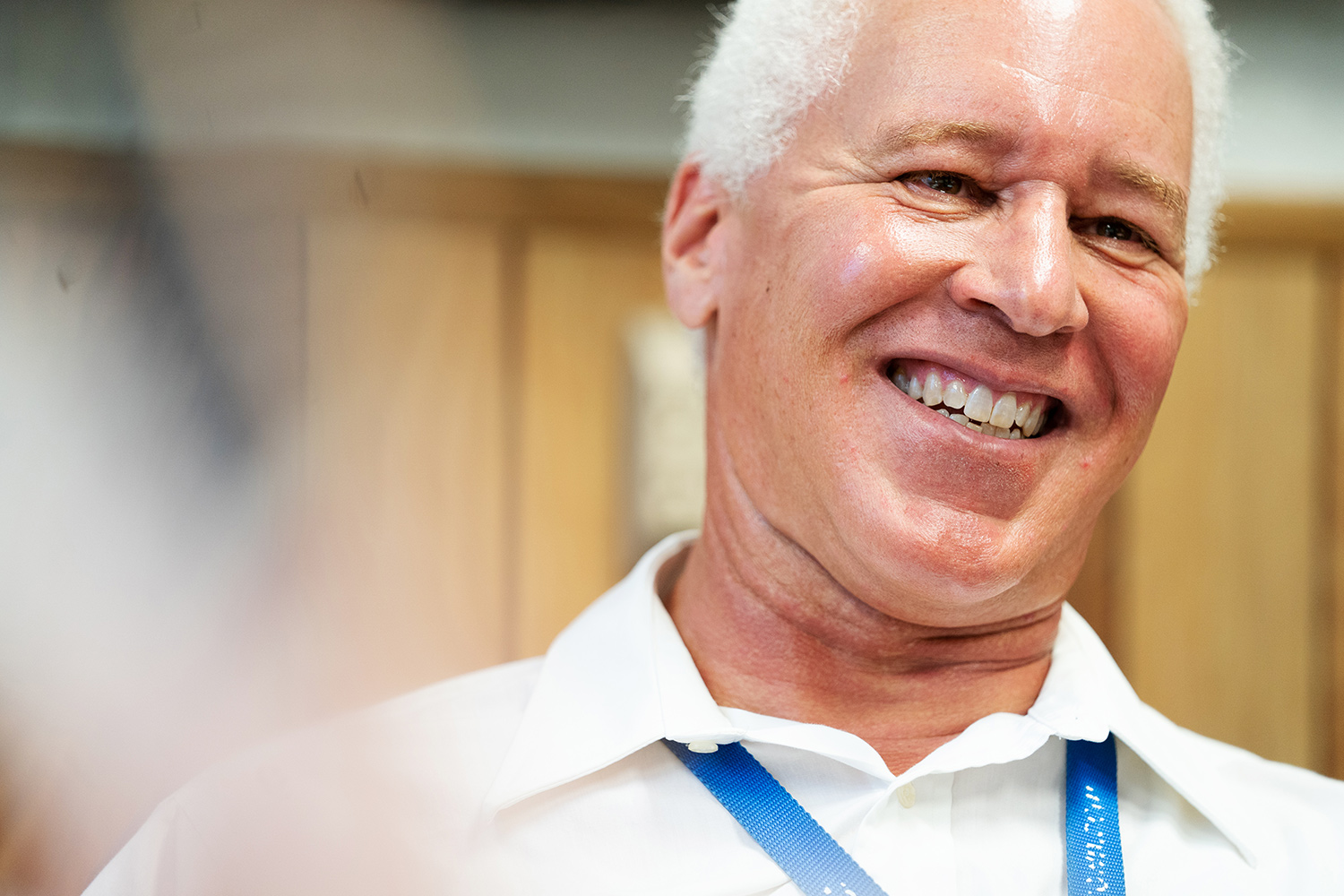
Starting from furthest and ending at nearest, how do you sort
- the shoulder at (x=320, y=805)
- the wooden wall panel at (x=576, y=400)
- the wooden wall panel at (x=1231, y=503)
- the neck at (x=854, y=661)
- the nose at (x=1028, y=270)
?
the wooden wall panel at (x=1231, y=503) → the wooden wall panel at (x=576, y=400) → the neck at (x=854, y=661) → the nose at (x=1028, y=270) → the shoulder at (x=320, y=805)

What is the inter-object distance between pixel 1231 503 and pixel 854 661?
1.48 meters

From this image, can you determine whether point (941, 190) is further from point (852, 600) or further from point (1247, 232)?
point (1247, 232)

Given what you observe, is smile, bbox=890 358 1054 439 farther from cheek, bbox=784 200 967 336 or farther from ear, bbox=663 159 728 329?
ear, bbox=663 159 728 329

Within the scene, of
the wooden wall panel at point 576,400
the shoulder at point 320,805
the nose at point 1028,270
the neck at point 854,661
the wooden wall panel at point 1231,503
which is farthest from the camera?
the wooden wall panel at point 1231,503

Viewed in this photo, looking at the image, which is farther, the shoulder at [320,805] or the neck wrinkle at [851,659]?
the neck wrinkle at [851,659]

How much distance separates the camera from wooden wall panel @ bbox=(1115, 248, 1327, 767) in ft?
6.13

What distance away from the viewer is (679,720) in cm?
67

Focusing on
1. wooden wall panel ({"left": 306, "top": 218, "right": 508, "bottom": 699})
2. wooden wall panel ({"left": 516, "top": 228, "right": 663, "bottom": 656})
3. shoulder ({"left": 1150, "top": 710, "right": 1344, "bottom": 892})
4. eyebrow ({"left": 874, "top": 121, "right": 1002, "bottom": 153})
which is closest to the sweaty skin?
eyebrow ({"left": 874, "top": 121, "right": 1002, "bottom": 153})

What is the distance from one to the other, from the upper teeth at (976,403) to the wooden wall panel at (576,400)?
1.05 meters

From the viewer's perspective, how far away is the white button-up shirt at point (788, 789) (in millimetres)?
627

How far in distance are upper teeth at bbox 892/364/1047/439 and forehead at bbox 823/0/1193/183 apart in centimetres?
16

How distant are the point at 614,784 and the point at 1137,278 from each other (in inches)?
19.3

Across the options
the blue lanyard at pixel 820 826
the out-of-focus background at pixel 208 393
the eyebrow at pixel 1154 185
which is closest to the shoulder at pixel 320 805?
the out-of-focus background at pixel 208 393

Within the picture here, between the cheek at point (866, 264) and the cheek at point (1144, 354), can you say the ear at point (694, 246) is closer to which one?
the cheek at point (866, 264)
